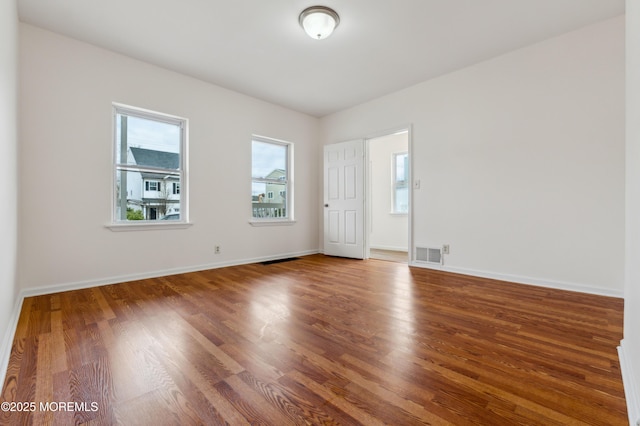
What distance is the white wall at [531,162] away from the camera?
280 centimetres

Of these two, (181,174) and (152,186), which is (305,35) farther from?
(152,186)

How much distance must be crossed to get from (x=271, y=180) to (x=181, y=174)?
1.51 meters

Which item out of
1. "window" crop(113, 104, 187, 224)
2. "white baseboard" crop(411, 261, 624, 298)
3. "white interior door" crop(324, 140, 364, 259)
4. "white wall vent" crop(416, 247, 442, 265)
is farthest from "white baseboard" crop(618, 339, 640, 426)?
"window" crop(113, 104, 187, 224)

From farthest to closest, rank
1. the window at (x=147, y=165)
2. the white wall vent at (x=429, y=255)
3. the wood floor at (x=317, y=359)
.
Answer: the white wall vent at (x=429, y=255)
the window at (x=147, y=165)
the wood floor at (x=317, y=359)

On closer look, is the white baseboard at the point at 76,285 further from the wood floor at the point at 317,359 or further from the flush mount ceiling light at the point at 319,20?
the flush mount ceiling light at the point at 319,20

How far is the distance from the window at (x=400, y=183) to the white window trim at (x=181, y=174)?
4312 millimetres

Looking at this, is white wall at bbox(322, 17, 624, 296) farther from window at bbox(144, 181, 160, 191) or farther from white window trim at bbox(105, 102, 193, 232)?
window at bbox(144, 181, 160, 191)

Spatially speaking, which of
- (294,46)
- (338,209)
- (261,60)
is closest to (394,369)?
(294,46)

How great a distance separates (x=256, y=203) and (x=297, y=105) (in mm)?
1899

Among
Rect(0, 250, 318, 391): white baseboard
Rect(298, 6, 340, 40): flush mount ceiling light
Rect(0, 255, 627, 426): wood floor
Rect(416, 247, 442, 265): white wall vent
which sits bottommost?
Rect(0, 255, 627, 426): wood floor

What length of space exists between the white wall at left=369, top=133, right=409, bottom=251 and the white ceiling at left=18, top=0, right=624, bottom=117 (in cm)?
239

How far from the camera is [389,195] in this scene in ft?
21.2

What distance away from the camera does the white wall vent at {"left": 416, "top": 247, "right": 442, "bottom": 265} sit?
398 centimetres

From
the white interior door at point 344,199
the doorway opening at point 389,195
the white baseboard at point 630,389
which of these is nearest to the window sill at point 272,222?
the white interior door at point 344,199
